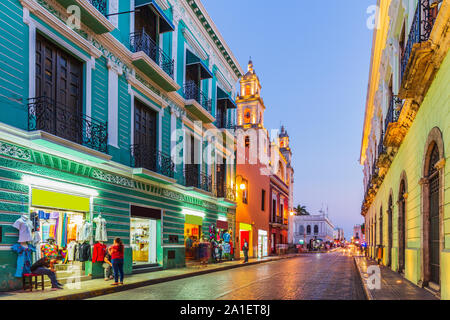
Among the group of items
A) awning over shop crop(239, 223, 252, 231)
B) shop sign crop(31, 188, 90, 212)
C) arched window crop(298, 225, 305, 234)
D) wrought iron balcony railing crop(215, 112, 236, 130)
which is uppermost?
wrought iron balcony railing crop(215, 112, 236, 130)

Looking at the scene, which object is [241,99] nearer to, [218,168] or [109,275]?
[218,168]

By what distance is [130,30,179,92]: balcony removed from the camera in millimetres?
14805

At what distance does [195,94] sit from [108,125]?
7833 millimetres

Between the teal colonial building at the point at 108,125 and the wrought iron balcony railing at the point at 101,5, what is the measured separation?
0.10 feet

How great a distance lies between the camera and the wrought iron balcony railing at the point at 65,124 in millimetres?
10133

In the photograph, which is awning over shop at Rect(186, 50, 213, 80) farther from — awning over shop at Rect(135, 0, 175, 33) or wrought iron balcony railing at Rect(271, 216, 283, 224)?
wrought iron balcony railing at Rect(271, 216, 283, 224)

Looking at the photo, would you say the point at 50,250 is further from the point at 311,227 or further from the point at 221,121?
the point at 311,227

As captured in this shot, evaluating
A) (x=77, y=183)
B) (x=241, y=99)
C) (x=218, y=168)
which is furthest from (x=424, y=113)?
(x=241, y=99)

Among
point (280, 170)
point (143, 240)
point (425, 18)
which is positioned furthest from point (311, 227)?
point (425, 18)

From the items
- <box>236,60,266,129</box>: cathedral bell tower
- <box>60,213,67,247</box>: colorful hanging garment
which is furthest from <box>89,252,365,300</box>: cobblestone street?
<box>236,60,266,129</box>: cathedral bell tower

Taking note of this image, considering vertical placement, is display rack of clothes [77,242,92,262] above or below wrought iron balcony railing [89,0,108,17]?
below

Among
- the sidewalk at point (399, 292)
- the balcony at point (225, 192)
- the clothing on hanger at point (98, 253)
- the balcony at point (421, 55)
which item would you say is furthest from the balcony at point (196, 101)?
the sidewalk at point (399, 292)

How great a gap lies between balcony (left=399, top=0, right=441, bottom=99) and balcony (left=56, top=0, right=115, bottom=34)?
851 cm

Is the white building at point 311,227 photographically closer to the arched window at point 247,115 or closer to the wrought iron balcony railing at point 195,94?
the arched window at point 247,115
